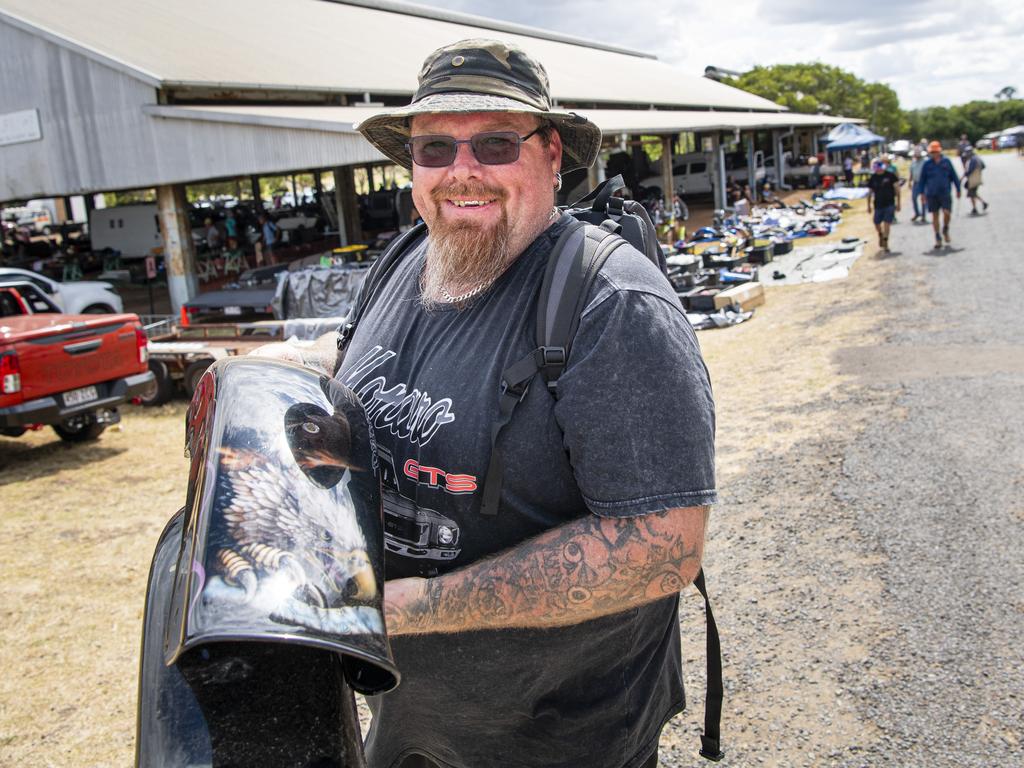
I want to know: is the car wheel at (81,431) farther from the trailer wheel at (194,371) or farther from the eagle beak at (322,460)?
the eagle beak at (322,460)

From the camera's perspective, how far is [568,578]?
1599mm

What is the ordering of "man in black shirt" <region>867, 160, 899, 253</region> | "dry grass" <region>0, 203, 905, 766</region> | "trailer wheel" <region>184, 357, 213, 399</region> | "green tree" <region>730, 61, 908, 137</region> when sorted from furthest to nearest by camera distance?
"green tree" <region>730, 61, 908, 137</region>, "man in black shirt" <region>867, 160, 899, 253</region>, "trailer wheel" <region>184, 357, 213, 399</region>, "dry grass" <region>0, 203, 905, 766</region>

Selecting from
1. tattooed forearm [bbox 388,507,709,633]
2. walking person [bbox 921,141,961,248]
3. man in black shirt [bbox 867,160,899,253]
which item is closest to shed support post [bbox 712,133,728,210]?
man in black shirt [bbox 867,160,899,253]

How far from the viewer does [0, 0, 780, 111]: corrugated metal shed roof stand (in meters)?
16.2

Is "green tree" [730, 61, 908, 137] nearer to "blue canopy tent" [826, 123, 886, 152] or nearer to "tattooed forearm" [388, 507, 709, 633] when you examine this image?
"blue canopy tent" [826, 123, 886, 152]

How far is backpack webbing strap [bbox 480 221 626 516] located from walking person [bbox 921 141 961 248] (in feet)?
55.7

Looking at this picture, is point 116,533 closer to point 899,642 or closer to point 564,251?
point 899,642

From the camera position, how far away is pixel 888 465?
20.4 feet

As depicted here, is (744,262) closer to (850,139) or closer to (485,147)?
(485,147)

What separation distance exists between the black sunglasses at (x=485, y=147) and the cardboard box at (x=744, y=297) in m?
11.9

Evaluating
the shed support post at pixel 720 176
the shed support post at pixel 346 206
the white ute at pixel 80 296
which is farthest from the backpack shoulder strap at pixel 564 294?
the shed support post at pixel 720 176

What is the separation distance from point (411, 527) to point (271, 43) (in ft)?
71.1

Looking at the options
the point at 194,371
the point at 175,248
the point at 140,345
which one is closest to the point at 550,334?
the point at 140,345

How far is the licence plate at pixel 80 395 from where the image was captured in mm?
8617
